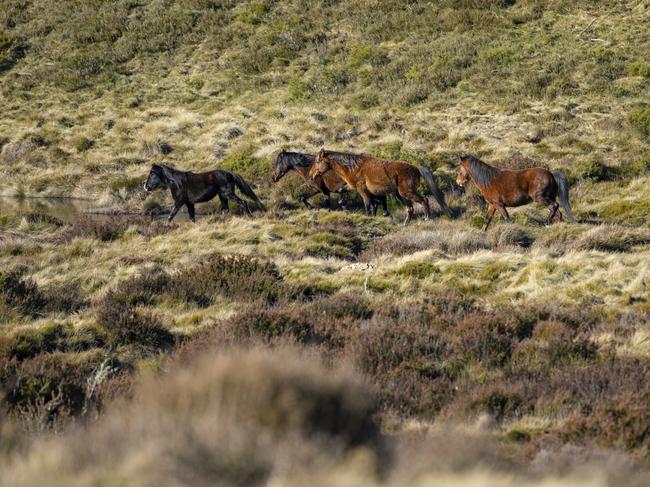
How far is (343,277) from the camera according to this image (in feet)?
37.4

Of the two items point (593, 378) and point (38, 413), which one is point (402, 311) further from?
point (38, 413)

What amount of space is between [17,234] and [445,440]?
51.1 feet

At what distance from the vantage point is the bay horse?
18.9 metres

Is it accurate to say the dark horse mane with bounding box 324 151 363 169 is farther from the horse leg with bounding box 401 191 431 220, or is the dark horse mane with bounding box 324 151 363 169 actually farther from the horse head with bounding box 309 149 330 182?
the horse leg with bounding box 401 191 431 220

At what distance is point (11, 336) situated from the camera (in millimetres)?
7801

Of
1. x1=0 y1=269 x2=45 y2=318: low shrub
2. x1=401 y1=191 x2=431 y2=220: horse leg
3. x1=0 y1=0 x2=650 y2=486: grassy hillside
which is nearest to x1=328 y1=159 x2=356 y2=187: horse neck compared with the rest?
x1=0 y1=0 x2=650 y2=486: grassy hillside

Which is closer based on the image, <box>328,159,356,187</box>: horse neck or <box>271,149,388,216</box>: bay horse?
<box>328,159,356,187</box>: horse neck

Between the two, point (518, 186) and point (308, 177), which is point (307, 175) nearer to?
point (308, 177)

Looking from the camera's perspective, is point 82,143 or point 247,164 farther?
point 82,143

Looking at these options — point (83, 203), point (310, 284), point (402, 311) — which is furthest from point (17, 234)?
point (402, 311)

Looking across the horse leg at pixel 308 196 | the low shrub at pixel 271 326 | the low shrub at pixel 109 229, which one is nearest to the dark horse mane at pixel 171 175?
the low shrub at pixel 109 229

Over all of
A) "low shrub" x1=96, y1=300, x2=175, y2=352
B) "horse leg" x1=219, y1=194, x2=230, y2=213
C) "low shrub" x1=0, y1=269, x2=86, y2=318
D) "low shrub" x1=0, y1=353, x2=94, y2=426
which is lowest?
"horse leg" x1=219, y1=194, x2=230, y2=213

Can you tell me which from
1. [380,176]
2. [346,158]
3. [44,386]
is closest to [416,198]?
[380,176]

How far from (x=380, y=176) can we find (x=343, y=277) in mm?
6292
